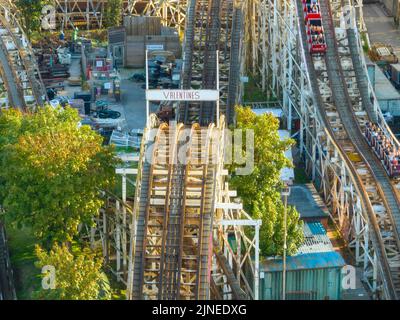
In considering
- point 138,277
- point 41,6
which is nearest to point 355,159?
point 138,277

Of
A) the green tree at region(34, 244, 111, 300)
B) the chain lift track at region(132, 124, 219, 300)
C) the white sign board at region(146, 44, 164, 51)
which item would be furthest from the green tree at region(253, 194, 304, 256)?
the white sign board at region(146, 44, 164, 51)

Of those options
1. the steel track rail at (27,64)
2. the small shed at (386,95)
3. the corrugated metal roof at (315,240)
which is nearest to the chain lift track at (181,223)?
the corrugated metal roof at (315,240)

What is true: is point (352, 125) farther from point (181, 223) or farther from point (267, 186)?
point (181, 223)

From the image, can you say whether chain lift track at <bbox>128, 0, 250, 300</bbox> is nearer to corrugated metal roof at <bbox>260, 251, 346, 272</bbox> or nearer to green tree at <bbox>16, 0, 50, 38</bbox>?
corrugated metal roof at <bbox>260, 251, 346, 272</bbox>

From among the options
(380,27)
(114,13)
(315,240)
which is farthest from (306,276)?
(380,27)

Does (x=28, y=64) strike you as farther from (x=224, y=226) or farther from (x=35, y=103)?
(x=224, y=226)

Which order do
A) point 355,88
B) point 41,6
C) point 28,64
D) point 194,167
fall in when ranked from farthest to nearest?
point 41,6
point 28,64
point 355,88
point 194,167

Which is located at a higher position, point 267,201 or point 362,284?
point 267,201
